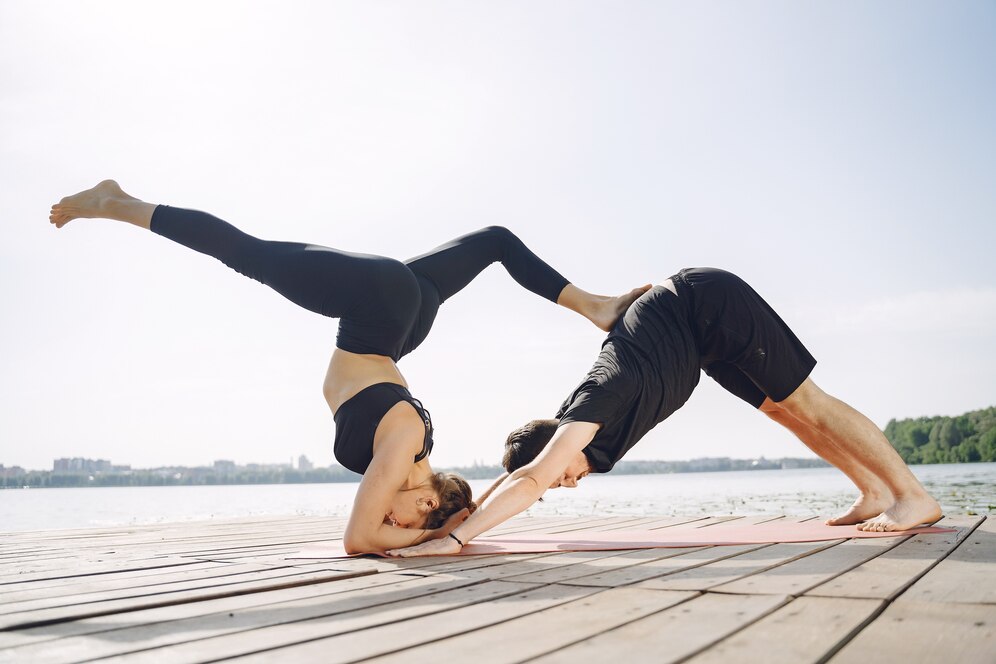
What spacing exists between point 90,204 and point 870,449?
3940 millimetres

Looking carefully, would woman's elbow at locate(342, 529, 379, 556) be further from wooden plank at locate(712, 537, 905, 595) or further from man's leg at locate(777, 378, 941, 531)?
man's leg at locate(777, 378, 941, 531)

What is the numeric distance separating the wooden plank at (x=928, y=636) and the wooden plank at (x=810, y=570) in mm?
311

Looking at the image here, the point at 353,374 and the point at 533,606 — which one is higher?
the point at 353,374

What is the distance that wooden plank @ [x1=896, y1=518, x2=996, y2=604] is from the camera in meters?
1.58

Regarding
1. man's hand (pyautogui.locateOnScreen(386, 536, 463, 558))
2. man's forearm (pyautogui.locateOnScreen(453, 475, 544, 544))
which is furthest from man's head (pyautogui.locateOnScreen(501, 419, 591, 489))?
man's hand (pyautogui.locateOnScreen(386, 536, 463, 558))

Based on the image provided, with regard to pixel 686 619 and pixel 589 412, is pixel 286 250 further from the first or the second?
pixel 686 619

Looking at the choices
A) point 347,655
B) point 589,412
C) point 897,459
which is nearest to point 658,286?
point 589,412

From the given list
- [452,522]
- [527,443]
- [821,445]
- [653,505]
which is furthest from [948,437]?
[452,522]

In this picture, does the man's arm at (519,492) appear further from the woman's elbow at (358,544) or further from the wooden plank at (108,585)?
the wooden plank at (108,585)

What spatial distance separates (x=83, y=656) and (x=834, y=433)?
293 cm

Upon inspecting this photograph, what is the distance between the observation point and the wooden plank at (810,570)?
1.79 m

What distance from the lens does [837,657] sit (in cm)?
114

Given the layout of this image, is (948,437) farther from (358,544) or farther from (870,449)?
(358,544)

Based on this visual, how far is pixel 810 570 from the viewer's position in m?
2.08
